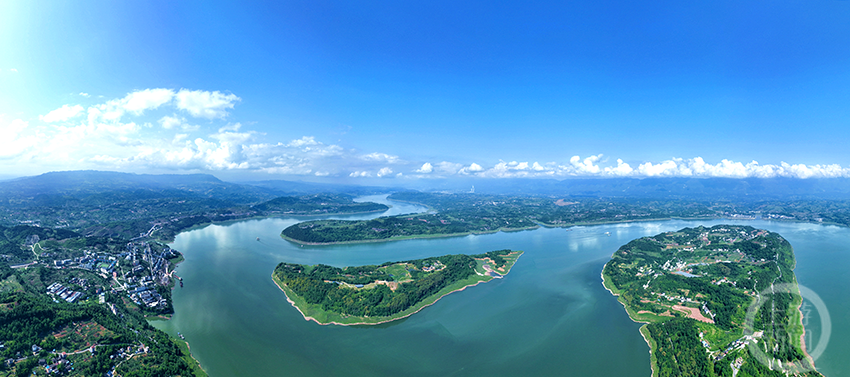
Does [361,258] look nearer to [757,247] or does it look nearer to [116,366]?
[116,366]

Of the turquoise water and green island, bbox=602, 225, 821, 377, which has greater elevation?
green island, bbox=602, 225, 821, 377

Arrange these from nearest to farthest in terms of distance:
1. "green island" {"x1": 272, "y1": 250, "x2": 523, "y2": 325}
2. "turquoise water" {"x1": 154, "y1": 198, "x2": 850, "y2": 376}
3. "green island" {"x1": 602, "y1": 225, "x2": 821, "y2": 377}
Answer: "green island" {"x1": 602, "y1": 225, "x2": 821, "y2": 377}
"turquoise water" {"x1": 154, "y1": 198, "x2": 850, "y2": 376}
"green island" {"x1": 272, "y1": 250, "x2": 523, "y2": 325}

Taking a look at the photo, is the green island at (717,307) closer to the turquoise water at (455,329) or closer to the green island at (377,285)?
the turquoise water at (455,329)

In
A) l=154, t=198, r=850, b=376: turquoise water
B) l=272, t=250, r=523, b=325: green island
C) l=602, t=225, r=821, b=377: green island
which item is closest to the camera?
l=602, t=225, r=821, b=377: green island

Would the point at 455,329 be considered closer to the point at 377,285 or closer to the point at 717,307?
the point at 377,285

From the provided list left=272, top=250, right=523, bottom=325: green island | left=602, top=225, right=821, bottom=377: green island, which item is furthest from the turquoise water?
left=602, top=225, right=821, bottom=377: green island

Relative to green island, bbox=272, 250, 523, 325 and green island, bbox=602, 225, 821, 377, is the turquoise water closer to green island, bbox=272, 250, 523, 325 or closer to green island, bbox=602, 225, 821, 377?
green island, bbox=272, 250, 523, 325

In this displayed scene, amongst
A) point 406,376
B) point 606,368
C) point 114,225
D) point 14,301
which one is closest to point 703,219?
point 606,368
